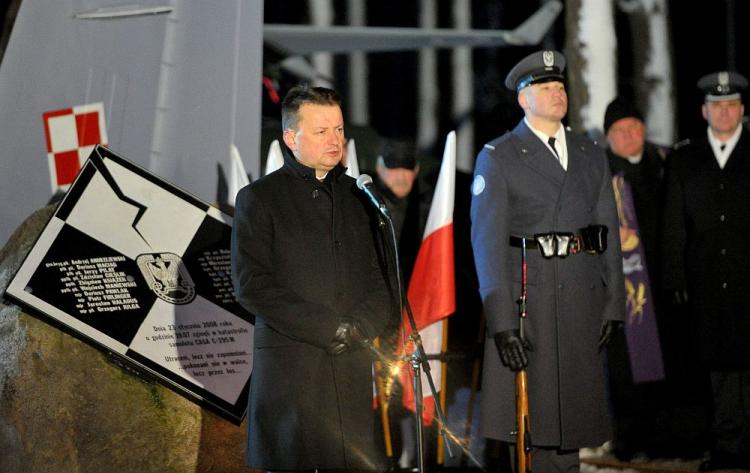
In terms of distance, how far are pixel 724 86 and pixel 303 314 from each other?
138 inches

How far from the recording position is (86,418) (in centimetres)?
502

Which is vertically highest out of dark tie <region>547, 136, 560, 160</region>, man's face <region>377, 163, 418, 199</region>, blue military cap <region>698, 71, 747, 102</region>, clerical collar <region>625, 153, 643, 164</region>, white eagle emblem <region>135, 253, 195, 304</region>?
blue military cap <region>698, 71, 747, 102</region>

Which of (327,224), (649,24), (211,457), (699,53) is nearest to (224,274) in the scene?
(211,457)

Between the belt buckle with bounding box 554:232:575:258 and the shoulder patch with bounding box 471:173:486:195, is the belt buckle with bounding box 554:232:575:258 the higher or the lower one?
the lower one

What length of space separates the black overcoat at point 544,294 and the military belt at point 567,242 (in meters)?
0.03

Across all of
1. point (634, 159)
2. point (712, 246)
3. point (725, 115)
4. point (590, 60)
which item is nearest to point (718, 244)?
point (712, 246)

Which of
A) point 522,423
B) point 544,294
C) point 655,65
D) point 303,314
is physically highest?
point 655,65

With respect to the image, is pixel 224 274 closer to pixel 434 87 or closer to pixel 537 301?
pixel 537 301

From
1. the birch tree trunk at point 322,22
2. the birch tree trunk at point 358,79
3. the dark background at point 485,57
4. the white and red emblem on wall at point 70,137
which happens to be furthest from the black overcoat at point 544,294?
the birch tree trunk at point 358,79

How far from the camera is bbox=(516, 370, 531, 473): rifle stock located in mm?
4652

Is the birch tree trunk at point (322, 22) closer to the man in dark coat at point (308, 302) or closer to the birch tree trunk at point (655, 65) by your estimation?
the birch tree trunk at point (655, 65)

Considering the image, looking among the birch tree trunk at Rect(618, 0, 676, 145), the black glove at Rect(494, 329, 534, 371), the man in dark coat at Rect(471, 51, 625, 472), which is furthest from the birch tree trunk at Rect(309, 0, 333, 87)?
the black glove at Rect(494, 329, 534, 371)

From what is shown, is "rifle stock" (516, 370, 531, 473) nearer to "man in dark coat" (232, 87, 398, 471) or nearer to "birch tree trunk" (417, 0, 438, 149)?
"man in dark coat" (232, 87, 398, 471)

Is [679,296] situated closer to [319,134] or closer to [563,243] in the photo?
[563,243]
